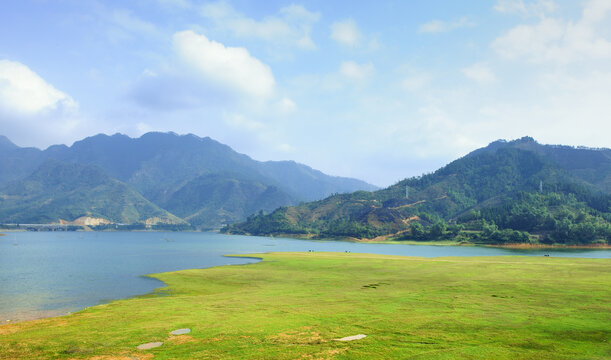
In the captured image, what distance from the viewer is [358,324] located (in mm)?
19984

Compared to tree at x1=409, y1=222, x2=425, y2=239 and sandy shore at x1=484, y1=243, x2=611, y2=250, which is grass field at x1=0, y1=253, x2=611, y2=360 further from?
tree at x1=409, y1=222, x2=425, y2=239

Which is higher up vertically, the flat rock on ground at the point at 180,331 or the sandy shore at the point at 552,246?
the flat rock on ground at the point at 180,331

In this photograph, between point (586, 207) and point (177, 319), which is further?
point (586, 207)

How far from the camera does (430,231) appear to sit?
180 metres

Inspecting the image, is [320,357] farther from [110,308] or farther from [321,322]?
[110,308]

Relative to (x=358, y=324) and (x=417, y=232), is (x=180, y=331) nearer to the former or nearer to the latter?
(x=358, y=324)

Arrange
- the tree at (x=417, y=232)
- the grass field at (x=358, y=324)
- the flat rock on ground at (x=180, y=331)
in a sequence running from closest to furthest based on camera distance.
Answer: the grass field at (x=358, y=324), the flat rock on ground at (x=180, y=331), the tree at (x=417, y=232)

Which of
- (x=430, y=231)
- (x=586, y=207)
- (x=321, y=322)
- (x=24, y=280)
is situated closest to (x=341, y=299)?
(x=321, y=322)

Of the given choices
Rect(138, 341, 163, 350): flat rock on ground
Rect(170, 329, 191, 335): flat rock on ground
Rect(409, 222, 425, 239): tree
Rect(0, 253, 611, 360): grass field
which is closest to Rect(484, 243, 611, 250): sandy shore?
Rect(409, 222, 425, 239): tree

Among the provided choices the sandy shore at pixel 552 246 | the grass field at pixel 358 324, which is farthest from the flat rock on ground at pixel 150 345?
the sandy shore at pixel 552 246

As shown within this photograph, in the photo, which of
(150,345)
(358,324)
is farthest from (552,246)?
(150,345)

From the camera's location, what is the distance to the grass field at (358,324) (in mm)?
15828

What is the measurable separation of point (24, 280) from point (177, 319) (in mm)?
38203

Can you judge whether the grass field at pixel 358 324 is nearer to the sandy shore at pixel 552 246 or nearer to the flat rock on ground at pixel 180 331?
the flat rock on ground at pixel 180 331
